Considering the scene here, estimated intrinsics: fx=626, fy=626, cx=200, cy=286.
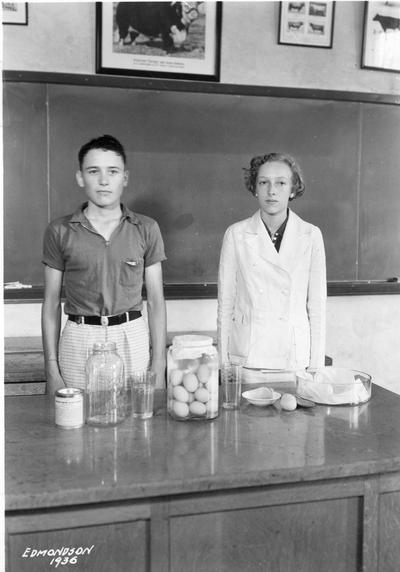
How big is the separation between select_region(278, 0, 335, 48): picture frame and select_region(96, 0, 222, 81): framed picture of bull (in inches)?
13.8

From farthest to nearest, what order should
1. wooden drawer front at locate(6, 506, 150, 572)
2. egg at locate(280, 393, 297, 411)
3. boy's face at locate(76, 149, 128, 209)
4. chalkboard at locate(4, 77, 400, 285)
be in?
chalkboard at locate(4, 77, 400, 285) → boy's face at locate(76, 149, 128, 209) → egg at locate(280, 393, 297, 411) → wooden drawer front at locate(6, 506, 150, 572)

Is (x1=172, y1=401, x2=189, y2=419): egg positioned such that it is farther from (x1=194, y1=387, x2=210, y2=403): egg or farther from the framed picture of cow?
the framed picture of cow

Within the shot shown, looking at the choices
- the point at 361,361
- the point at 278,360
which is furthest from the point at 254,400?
the point at 361,361

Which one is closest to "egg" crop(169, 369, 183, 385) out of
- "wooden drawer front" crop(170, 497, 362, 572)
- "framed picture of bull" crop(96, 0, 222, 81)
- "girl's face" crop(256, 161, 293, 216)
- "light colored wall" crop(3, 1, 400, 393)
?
"wooden drawer front" crop(170, 497, 362, 572)

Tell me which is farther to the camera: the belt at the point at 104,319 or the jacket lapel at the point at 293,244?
the jacket lapel at the point at 293,244

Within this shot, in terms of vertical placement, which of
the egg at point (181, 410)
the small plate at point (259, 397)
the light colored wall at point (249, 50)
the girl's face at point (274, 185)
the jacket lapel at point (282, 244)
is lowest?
the small plate at point (259, 397)

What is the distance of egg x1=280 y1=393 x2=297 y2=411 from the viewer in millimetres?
1644

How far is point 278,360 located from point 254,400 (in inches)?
25.5

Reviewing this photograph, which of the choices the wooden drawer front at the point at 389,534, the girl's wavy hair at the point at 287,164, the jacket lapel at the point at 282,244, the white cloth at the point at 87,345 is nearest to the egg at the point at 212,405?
the wooden drawer front at the point at 389,534

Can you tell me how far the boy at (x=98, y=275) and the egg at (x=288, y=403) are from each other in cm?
60

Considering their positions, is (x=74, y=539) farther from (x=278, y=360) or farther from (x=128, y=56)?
(x=128, y=56)

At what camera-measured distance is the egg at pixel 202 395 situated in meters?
1.55

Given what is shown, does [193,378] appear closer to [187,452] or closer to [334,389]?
[187,452]

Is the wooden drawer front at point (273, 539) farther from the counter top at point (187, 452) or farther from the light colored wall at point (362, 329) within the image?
the light colored wall at point (362, 329)
